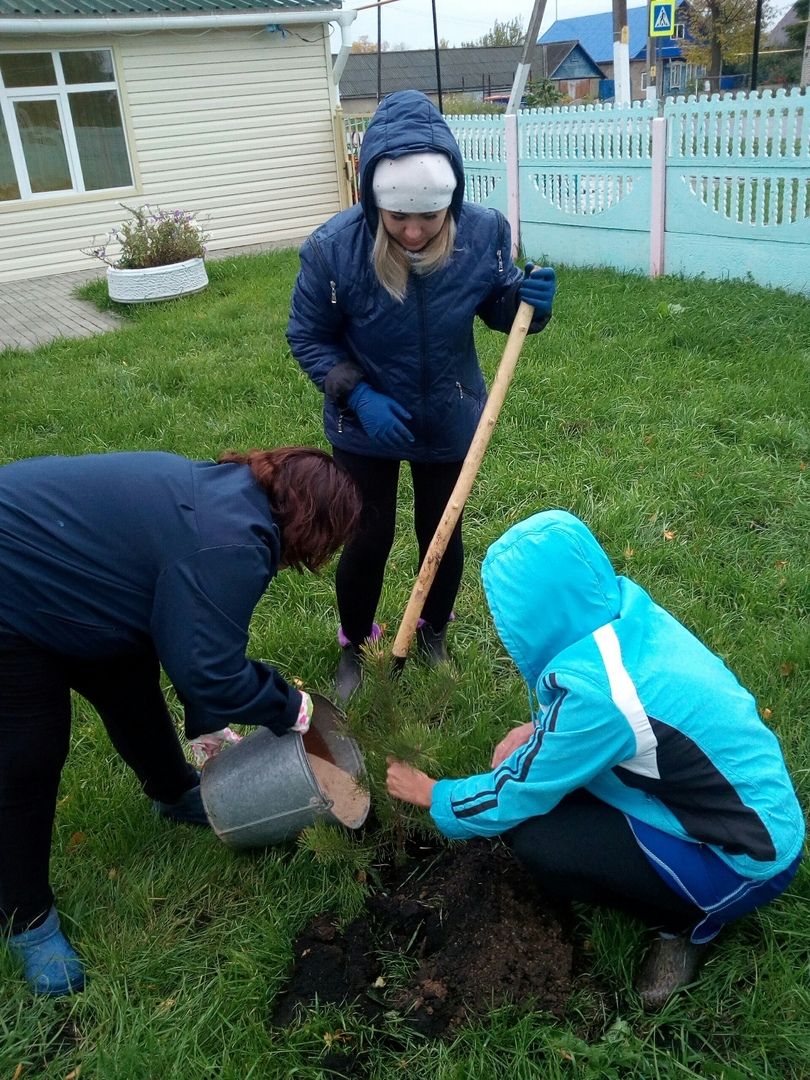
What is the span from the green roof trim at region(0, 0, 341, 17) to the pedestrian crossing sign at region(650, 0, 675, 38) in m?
4.72

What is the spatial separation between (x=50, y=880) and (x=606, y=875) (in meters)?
1.42

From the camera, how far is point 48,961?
2090 millimetres

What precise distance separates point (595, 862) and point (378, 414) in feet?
4.31

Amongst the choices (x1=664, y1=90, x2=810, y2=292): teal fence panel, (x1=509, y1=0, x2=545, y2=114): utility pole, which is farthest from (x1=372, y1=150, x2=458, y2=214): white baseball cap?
(x1=509, y1=0, x2=545, y2=114): utility pole

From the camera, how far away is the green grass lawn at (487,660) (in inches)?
74.7

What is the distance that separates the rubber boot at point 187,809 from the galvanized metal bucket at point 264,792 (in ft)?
0.92

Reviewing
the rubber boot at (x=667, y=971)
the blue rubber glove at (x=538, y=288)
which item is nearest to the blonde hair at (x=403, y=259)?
the blue rubber glove at (x=538, y=288)

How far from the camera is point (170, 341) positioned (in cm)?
719

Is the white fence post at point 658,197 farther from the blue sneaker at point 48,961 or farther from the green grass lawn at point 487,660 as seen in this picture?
the blue sneaker at point 48,961

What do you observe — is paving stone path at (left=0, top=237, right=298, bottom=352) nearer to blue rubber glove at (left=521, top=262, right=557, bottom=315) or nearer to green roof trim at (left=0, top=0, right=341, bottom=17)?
green roof trim at (left=0, top=0, right=341, bottom=17)

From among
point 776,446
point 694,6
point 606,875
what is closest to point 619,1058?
point 606,875

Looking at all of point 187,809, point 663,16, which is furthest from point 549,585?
point 663,16

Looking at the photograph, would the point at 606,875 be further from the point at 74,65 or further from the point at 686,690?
the point at 74,65

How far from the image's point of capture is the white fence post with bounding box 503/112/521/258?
358 inches
